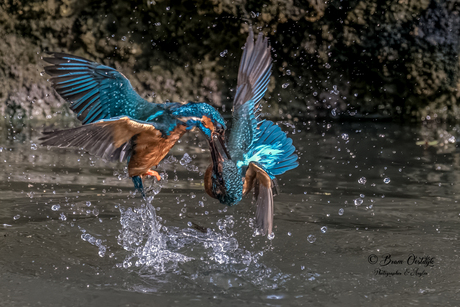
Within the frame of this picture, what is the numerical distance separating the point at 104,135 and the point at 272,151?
0.86 metres

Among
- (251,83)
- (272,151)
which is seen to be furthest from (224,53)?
(272,151)

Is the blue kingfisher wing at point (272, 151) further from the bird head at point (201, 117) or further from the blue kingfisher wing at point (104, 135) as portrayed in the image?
the blue kingfisher wing at point (104, 135)

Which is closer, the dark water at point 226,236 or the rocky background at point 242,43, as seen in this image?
the dark water at point 226,236

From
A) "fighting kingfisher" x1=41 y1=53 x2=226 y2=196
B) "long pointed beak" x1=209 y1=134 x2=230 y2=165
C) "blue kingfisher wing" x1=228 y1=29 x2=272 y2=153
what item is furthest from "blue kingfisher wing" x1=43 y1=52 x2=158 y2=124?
"blue kingfisher wing" x1=228 y1=29 x2=272 y2=153

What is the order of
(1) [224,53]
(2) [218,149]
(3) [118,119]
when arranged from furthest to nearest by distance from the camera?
(1) [224,53] → (2) [218,149] → (3) [118,119]

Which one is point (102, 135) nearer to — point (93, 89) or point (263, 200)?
point (93, 89)

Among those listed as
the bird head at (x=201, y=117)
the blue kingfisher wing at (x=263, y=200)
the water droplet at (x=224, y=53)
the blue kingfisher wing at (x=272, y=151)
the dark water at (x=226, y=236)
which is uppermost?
the water droplet at (x=224, y=53)

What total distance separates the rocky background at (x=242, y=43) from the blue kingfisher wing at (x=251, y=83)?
3.43 metres

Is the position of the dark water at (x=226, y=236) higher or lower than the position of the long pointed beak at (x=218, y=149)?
lower

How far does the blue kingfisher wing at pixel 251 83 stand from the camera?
3.10 m

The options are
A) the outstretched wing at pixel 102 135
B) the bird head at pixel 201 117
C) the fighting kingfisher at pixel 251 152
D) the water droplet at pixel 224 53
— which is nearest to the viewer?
the outstretched wing at pixel 102 135

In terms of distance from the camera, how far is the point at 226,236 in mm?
3434

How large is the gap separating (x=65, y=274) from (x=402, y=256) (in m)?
1.57

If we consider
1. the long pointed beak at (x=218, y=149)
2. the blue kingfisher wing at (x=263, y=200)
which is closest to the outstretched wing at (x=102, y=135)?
the long pointed beak at (x=218, y=149)
